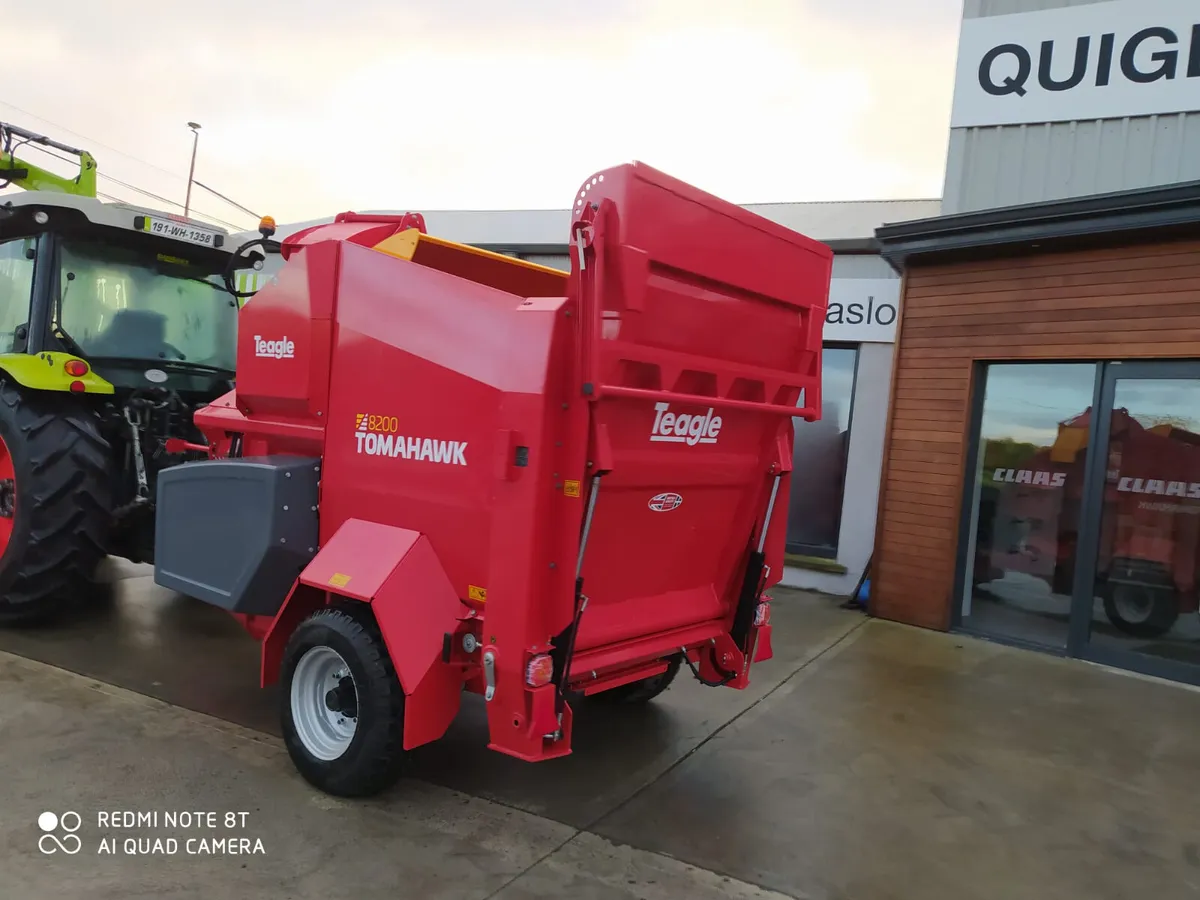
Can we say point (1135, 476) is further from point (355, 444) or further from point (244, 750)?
point (244, 750)

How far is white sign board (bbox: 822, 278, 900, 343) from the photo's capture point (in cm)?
786

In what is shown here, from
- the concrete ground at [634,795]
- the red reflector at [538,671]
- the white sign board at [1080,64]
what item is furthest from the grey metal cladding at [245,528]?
the white sign board at [1080,64]

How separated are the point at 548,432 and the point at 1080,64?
20.2 feet

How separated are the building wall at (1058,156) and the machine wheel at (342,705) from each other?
6.19m

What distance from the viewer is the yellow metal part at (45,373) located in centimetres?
470

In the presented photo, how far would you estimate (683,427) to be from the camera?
132 inches

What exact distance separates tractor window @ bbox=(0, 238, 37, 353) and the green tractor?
13mm

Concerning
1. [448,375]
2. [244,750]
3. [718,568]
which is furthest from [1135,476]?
[244,750]

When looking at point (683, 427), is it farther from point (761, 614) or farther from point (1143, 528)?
point (1143, 528)

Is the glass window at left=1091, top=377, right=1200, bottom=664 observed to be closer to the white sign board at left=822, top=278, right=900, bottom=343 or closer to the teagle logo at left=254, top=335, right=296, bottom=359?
the white sign board at left=822, top=278, right=900, bottom=343

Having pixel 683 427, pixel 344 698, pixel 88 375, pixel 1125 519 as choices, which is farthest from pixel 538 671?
pixel 1125 519

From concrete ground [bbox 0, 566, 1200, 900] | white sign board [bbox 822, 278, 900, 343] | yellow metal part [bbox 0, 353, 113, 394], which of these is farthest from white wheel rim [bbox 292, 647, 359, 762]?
white sign board [bbox 822, 278, 900, 343]

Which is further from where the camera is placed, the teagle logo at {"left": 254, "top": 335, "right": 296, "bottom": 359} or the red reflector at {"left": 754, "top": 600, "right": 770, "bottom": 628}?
the red reflector at {"left": 754, "top": 600, "right": 770, "bottom": 628}

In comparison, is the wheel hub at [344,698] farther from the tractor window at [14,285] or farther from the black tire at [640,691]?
the tractor window at [14,285]
